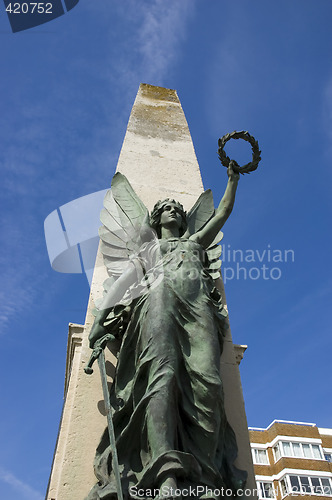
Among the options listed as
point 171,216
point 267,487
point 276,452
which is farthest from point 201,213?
point 276,452

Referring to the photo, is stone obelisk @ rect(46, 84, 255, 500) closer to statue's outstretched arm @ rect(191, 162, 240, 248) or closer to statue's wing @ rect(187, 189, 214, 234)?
statue's wing @ rect(187, 189, 214, 234)

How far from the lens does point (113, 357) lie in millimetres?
4535

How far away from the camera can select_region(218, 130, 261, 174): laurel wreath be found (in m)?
5.46

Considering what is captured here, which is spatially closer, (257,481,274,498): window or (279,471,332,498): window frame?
(279,471,332,498): window frame

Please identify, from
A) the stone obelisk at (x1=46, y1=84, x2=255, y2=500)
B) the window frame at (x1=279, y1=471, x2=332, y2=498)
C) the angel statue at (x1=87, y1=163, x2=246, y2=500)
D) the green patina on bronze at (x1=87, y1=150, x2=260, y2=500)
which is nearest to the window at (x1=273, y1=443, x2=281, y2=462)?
the window frame at (x1=279, y1=471, x2=332, y2=498)

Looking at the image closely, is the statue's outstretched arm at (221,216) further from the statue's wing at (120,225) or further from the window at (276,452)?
the window at (276,452)

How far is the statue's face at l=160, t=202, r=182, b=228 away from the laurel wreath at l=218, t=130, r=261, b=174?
917 mm

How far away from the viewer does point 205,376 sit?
3564 mm

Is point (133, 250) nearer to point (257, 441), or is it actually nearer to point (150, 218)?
point (150, 218)

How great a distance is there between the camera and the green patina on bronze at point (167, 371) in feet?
10.6

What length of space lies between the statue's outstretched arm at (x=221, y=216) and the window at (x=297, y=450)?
93.5 ft

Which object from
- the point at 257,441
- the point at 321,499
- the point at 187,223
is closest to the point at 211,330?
the point at 187,223

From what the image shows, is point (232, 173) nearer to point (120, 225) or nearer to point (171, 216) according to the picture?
point (171, 216)

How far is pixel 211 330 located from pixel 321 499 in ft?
89.0
